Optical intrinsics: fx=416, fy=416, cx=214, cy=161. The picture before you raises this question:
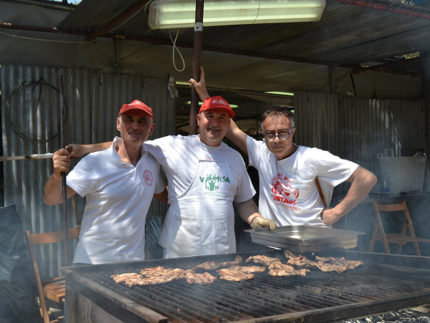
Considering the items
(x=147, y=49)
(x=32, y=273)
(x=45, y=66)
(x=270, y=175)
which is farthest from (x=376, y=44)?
(x=32, y=273)

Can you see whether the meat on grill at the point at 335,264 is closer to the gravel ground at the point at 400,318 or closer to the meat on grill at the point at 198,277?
the gravel ground at the point at 400,318

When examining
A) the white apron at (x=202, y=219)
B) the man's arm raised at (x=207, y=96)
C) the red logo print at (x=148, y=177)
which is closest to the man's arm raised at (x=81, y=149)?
the red logo print at (x=148, y=177)

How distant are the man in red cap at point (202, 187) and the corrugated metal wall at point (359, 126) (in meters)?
4.42

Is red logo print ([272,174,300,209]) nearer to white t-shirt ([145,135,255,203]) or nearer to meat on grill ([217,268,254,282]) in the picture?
white t-shirt ([145,135,255,203])

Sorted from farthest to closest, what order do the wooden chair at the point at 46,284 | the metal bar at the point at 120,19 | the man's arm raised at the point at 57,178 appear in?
the metal bar at the point at 120,19 → the wooden chair at the point at 46,284 → the man's arm raised at the point at 57,178

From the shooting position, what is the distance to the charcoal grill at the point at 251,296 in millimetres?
2145

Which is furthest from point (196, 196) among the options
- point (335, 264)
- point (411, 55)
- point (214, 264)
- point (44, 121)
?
point (411, 55)

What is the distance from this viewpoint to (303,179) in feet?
12.1

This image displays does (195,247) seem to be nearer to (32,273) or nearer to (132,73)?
(32,273)

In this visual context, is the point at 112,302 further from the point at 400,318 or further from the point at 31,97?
the point at 31,97

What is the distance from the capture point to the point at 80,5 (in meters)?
4.81

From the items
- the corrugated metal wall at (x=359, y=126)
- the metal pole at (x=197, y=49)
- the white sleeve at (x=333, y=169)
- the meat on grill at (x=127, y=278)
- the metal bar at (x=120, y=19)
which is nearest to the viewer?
the meat on grill at (x=127, y=278)

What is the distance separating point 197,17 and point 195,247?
7.37 feet

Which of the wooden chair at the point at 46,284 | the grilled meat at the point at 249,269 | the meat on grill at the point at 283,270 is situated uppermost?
the grilled meat at the point at 249,269
